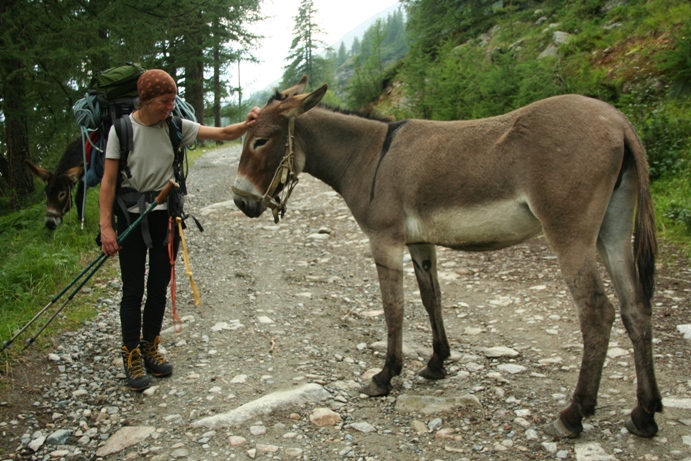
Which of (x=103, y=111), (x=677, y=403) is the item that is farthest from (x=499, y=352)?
(x=103, y=111)

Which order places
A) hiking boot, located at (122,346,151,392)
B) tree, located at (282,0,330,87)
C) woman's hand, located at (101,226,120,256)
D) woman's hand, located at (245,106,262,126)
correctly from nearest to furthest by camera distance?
woman's hand, located at (101,226,120,256)
hiking boot, located at (122,346,151,392)
woman's hand, located at (245,106,262,126)
tree, located at (282,0,330,87)

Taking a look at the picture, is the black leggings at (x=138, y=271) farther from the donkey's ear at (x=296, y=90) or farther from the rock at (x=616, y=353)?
the rock at (x=616, y=353)

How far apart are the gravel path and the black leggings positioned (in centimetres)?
56

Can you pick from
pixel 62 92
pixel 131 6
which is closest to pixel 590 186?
pixel 131 6

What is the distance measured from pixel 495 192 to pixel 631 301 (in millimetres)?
1240

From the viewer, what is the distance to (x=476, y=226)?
389 centimetres

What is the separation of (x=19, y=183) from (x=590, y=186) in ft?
38.1

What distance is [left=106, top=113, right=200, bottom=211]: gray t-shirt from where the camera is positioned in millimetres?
4250

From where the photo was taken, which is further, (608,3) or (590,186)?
(608,3)

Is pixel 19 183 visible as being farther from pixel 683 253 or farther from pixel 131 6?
pixel 683 253

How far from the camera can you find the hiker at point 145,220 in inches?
165

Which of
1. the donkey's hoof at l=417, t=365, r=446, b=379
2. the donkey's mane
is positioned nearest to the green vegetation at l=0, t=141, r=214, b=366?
the donkey's mane

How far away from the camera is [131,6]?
959 centimetres

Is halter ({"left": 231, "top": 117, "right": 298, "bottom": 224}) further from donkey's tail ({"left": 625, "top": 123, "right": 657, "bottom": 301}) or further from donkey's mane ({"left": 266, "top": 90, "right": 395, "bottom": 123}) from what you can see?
donkey's tail ({"left": 625, "top": 123, "right": 657, "bottom": 301})
